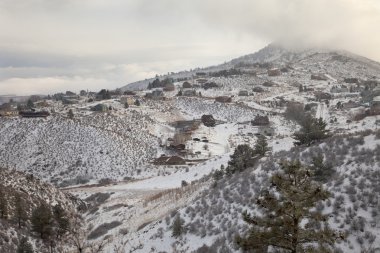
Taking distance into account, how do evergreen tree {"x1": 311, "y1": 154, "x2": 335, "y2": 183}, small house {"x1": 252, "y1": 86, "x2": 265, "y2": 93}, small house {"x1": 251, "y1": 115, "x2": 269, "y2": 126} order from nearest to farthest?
1. evergreen tree {"x1": 311, "y1": 154, "x2": 335, "y2": 183}
2. small house {"x1": 251, "y1": 115, "x2": 269, "y2": 126}
3. small house {"x1": 252, "y1": 86, "x2": 265, "y2": 93}

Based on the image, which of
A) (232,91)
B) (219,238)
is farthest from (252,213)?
(232,91)

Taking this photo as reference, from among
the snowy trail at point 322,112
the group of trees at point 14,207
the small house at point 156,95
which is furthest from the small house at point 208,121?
the group of trees at point 14,207

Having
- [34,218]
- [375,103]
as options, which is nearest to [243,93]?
[375,103]

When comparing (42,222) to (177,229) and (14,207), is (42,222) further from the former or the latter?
(177,229)

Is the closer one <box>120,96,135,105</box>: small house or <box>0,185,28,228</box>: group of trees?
<box>0,185,28,228</box>: group of trees

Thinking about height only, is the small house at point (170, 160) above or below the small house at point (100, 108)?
below

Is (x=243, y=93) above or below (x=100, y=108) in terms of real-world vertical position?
above

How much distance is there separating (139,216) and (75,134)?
50.1 metres

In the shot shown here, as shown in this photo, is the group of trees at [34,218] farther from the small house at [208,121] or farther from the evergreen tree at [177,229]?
the small house at [208,121]

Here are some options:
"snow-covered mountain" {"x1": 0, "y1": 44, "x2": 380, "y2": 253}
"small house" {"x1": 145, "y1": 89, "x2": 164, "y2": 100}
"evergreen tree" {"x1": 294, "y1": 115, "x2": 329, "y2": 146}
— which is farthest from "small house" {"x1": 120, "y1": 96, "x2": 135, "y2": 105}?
"evergreen tree" {"x1": 294, "y1": 115, "x2": 329, "y2": 146}

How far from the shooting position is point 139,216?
120ft

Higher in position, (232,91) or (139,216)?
(232,91)

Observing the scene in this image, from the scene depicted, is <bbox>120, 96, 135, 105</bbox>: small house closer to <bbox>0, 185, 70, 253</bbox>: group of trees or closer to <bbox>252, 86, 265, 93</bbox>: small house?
<bbox>252, 86, 265, 93</bbox>: small house

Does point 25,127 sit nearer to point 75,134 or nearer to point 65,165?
point 75,134
